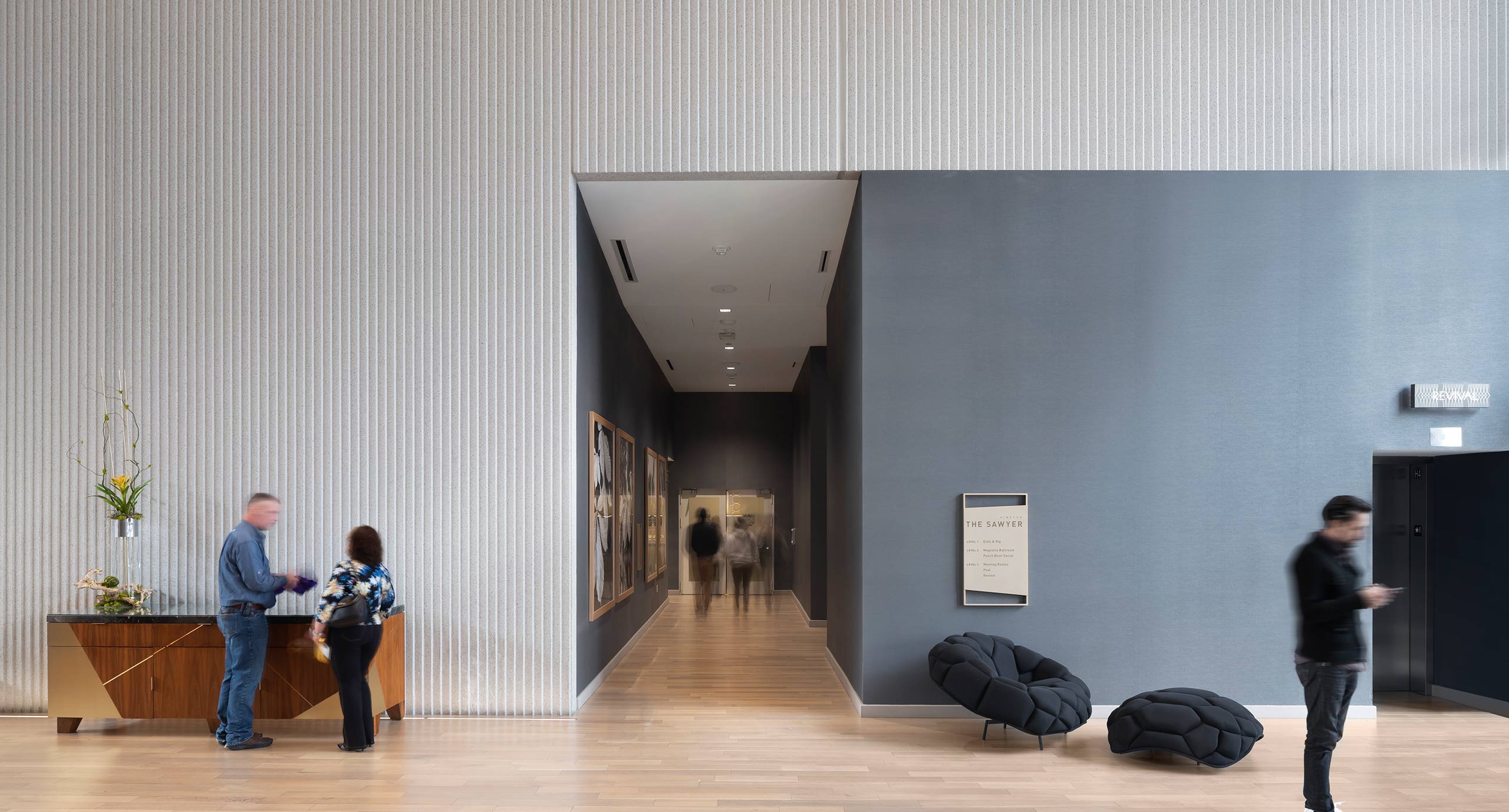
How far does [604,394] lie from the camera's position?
828cm

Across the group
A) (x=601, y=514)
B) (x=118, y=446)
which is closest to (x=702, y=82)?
(x=601, y=514)

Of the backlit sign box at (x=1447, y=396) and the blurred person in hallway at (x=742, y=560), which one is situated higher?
the backlit sign box at (x=1447, y=396)

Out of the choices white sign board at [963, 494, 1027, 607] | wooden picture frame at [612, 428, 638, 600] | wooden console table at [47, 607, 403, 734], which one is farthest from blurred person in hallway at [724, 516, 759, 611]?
wooden console table at [47, 607, 403, 734]

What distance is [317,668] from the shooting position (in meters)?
5.88

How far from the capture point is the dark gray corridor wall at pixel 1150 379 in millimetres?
6426

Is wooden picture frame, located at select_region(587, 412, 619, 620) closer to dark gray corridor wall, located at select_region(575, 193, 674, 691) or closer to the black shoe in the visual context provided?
dark gray corridor wall, located at select_region(575, 193, 674, 691)

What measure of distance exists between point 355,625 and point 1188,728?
4.91 m

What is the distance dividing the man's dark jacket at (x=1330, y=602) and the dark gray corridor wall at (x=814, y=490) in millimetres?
7183

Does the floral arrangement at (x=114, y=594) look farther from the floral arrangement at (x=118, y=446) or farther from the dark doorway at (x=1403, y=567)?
the dark doorway at (x=1403, y=567)

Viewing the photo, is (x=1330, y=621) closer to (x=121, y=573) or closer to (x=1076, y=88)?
(x=1076, y=88)

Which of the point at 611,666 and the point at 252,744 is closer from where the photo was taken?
the point at 252,744

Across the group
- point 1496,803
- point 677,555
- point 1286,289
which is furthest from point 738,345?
point 1496,803

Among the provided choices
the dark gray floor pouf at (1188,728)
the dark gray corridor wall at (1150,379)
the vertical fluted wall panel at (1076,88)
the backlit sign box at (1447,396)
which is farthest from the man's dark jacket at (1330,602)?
the vertical fluted wall panel at (1076,88)

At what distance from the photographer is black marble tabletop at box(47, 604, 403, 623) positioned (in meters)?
5.86
